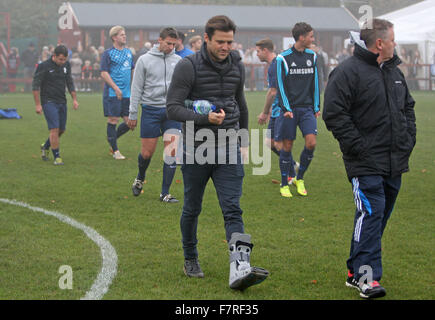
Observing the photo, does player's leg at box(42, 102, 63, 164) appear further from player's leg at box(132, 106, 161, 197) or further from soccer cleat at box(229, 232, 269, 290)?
soccer cleat at box(229, 232, 269, 290)

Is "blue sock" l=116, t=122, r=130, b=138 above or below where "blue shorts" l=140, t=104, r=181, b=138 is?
below

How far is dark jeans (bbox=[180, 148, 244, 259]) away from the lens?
5496 millimetres

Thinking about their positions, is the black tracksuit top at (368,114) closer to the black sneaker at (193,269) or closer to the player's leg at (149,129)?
the black sneaker at (193,269)

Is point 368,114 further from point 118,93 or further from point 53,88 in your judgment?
point 118,93

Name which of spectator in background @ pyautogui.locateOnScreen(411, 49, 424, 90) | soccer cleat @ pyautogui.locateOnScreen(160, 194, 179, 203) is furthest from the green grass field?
spectator in background @ pyautogui.locateOnScreen(411, 49, 424, 90)

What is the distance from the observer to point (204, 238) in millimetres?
7188

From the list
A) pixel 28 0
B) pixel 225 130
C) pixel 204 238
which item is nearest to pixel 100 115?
pixel 204 238

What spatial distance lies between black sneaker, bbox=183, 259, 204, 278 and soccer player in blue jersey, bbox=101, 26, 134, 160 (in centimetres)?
733

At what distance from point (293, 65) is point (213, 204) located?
84.0 inches

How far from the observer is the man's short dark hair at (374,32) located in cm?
523

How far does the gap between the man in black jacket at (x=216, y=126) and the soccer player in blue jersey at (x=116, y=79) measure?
24.1 ft

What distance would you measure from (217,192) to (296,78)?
4.07 meters

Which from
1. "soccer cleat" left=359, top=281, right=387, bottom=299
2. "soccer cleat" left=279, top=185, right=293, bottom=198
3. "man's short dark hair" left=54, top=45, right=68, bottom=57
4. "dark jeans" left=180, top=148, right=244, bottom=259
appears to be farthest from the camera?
"man's short dark hair" left=54, top=45, right=68, bottom=57

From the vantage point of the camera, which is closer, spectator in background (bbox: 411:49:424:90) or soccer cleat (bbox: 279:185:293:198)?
soccer cleat (bbox: 279:185:293:198)
